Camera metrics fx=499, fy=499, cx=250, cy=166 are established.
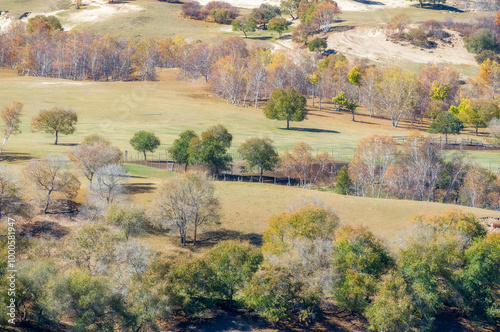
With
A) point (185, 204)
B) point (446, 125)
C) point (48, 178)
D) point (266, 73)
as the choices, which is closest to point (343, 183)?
point (185, 204)

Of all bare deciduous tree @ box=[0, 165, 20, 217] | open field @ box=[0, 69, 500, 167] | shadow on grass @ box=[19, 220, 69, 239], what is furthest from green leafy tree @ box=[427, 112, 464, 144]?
bare deciduous tree @ box=[0, 165, 20, 217]

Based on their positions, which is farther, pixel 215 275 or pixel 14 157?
pixel 14 157

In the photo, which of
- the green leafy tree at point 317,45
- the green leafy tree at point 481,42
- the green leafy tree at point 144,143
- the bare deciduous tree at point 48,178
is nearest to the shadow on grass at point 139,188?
the bare deciduous tree at point 48,178

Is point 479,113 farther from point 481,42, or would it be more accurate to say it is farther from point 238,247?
point 238,247

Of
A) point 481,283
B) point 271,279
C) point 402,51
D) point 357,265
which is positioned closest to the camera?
point 271,279

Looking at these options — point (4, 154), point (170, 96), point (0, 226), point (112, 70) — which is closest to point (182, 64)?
point (112, 70)

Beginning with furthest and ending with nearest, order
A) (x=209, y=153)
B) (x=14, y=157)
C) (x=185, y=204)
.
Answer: (x=209, y=153) → (x=14, y=157) → (x=185, y=204)
